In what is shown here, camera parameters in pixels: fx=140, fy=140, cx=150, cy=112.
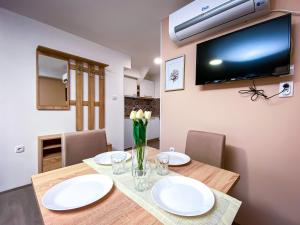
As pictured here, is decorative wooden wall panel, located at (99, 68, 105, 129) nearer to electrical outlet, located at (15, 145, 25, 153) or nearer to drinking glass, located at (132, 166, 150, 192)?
electrical outlet, located at (15, 145, 25, 153)

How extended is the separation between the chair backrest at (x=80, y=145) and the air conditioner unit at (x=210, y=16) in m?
1.42

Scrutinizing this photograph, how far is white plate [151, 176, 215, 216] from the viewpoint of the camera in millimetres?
582

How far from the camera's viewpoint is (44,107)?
2045mm

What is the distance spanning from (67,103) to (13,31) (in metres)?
1.10

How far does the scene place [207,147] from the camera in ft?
4.10

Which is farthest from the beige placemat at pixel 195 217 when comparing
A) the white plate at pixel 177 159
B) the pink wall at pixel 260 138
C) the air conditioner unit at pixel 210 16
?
the air conditioner unit at pixel 210 16

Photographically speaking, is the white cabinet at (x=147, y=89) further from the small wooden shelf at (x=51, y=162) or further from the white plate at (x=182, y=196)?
the white plate at (x=182, y=196)

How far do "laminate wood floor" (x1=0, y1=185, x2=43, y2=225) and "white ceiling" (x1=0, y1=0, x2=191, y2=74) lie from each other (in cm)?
233

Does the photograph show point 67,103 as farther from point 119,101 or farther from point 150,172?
point 150,172

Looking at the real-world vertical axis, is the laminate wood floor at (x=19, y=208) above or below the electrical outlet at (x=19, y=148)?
below

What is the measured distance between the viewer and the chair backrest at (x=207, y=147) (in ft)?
3.85

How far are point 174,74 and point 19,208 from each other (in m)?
2.34

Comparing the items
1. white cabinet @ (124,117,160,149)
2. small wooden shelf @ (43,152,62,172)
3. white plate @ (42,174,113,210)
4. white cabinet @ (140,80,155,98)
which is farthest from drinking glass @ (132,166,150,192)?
white cabinet @ (140,80,155,98)

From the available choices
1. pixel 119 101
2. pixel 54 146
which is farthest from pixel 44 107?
pixel 119 101
